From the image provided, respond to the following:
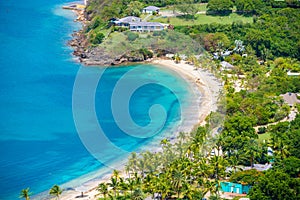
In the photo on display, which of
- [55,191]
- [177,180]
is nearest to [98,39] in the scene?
[55,191]

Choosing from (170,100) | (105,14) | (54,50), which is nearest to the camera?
(170,100)

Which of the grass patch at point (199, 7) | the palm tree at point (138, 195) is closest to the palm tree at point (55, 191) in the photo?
the palm tree at point (138, 195)

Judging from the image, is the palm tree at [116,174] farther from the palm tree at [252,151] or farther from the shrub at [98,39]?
the shrub at [98,39]

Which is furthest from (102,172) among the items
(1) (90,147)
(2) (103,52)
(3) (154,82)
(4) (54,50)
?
(4) (54,50)

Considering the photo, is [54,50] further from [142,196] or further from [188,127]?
[142,196]

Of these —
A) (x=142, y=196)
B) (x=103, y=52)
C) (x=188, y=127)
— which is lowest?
(x=142, y=196)

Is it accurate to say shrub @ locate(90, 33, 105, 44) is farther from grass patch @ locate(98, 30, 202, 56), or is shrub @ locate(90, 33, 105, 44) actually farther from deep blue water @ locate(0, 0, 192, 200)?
deep blue water @ locate(0, 0, 192, 200)

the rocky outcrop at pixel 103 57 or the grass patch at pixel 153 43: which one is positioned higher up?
the grass patch at pixel 153 43
